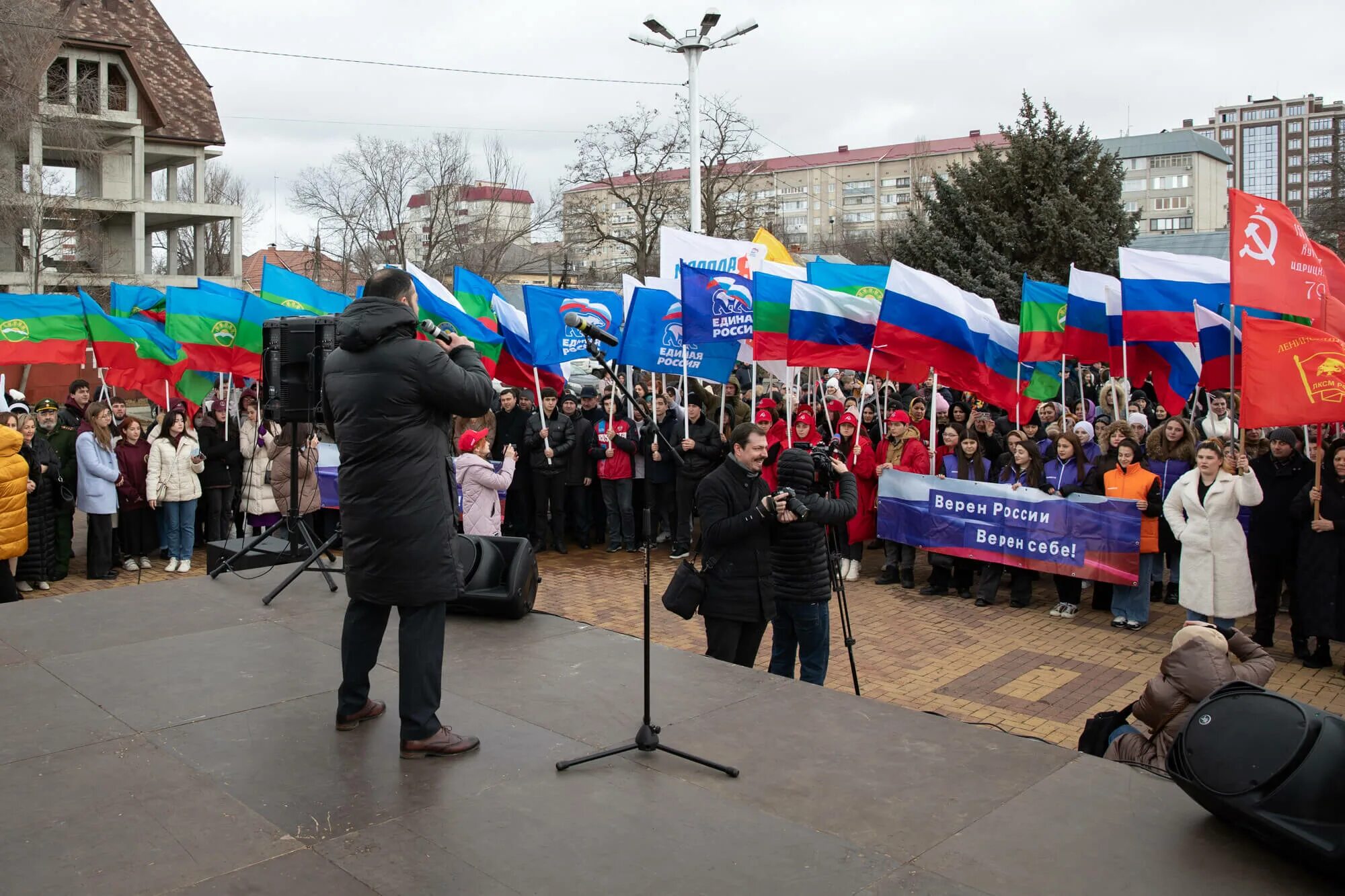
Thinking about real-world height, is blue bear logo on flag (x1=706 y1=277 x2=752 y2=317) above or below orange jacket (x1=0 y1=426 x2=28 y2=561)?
above

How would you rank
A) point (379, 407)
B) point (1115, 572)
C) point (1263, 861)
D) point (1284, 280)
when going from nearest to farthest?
1. point (1263, 861)
2. point (379, 407)
3. point (1284, 280)
4. point (1115, 572)

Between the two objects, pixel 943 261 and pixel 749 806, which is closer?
pixel 749 806

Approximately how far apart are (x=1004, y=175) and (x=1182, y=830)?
2339 cm

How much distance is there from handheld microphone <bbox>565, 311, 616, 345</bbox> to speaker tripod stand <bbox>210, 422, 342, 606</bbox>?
9.82 feet

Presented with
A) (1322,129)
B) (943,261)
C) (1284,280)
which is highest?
(1322,129)

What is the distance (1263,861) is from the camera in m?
3.55

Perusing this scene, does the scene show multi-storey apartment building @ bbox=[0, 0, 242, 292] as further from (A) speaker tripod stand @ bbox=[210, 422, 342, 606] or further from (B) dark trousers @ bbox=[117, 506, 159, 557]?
(A) speaker tripod stand @ bbox=[210, 422, 342, 606]

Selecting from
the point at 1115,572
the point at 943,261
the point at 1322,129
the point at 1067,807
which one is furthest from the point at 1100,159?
the point at 1322,129

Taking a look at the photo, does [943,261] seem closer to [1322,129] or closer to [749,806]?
[749,806]

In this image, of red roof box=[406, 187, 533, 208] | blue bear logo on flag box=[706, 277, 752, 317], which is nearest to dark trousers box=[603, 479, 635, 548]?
blue bear logo on flag box=[706, 277, 752, 317]

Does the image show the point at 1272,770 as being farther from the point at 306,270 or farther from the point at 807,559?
the point at 306,270

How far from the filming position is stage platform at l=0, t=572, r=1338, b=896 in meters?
3.44

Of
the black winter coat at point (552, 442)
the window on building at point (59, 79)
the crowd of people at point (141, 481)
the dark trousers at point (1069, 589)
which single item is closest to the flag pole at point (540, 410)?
the black winter coat at point (552, 442)

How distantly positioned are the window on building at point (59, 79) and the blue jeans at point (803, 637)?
38856 millimetres
